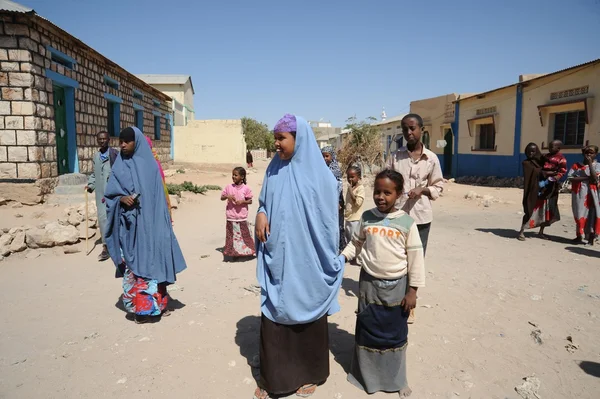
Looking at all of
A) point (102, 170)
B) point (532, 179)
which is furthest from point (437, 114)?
point (102, 170)

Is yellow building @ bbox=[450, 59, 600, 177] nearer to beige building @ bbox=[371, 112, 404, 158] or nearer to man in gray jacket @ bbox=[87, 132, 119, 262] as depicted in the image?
beige building @ bbox=[371, 112, 404, 158]

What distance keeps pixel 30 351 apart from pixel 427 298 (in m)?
3.47

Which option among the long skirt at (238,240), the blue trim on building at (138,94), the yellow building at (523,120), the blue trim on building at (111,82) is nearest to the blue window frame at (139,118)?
the blue trim on building at (138,94)

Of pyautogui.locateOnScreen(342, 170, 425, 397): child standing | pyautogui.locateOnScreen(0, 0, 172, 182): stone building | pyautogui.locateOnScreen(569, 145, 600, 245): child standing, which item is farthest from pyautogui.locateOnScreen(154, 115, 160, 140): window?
pyautogui.locateOnScreen(342, 170, 425, 397): child standing

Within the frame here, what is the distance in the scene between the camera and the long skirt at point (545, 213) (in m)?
6.68

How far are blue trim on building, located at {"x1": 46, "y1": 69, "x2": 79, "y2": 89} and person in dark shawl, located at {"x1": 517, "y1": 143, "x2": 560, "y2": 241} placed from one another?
367 inches

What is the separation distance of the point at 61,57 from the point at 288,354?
9346mm

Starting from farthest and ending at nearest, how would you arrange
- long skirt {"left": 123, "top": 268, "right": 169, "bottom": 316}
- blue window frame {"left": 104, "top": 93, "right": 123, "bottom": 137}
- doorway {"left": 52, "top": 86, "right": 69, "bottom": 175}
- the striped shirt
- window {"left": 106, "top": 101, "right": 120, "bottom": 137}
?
1. window {"left": 106, "top": 101, "right": 120, "bottom": 137}
2. blue window frame {"left": 104, "top": 93, "right": 123, "bottom": 137}
3. doorway {"left": 52, "top": 86, "right": 69, "bottom": 175}
4. long skirt {"left": 123, "top": 268, "right": 169, "bottom": 316}
5. the striped shirt

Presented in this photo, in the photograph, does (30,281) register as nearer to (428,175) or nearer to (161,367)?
(161,367)

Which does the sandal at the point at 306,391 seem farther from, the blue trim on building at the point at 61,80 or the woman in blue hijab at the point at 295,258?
the blue trim on building at the point at 61,80

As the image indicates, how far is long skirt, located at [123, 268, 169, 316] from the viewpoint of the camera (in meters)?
3.46

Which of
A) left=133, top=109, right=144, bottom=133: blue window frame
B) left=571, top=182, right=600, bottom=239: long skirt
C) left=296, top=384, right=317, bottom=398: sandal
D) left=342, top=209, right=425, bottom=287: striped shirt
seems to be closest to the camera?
left=342, top=209, right=425, bottom=287: striped shirt

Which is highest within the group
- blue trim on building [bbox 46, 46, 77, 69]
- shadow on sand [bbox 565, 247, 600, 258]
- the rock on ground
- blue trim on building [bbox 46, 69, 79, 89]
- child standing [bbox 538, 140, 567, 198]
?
blue trim on building [bbox 46, 46, 77, 69]

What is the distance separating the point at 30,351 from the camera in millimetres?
3018
